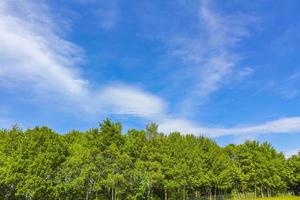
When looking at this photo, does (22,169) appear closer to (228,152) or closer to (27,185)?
(27,185)

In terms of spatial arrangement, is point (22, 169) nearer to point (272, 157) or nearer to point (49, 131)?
point (49, 131)

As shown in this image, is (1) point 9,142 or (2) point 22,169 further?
(1) point 9,142

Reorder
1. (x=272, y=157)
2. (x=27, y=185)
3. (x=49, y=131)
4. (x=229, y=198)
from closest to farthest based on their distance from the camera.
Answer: (x=27, y=185)
(x=49, y=131)
(x=229, y=198)
(x=272, y=157)

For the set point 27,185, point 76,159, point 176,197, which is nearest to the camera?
point 27,185

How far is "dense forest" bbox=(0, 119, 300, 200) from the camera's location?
161 ft

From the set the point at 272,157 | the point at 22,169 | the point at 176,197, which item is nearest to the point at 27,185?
the point at 22,169

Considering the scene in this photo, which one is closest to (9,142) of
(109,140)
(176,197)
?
(109,140)

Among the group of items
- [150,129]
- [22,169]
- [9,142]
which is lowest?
[22,169]

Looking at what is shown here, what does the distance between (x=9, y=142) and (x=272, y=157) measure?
6328 cm

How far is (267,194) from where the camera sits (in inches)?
3506

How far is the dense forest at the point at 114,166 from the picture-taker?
49125mm

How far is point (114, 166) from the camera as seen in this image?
177ft

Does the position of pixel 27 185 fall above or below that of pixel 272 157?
below

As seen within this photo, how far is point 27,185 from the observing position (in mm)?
47250
